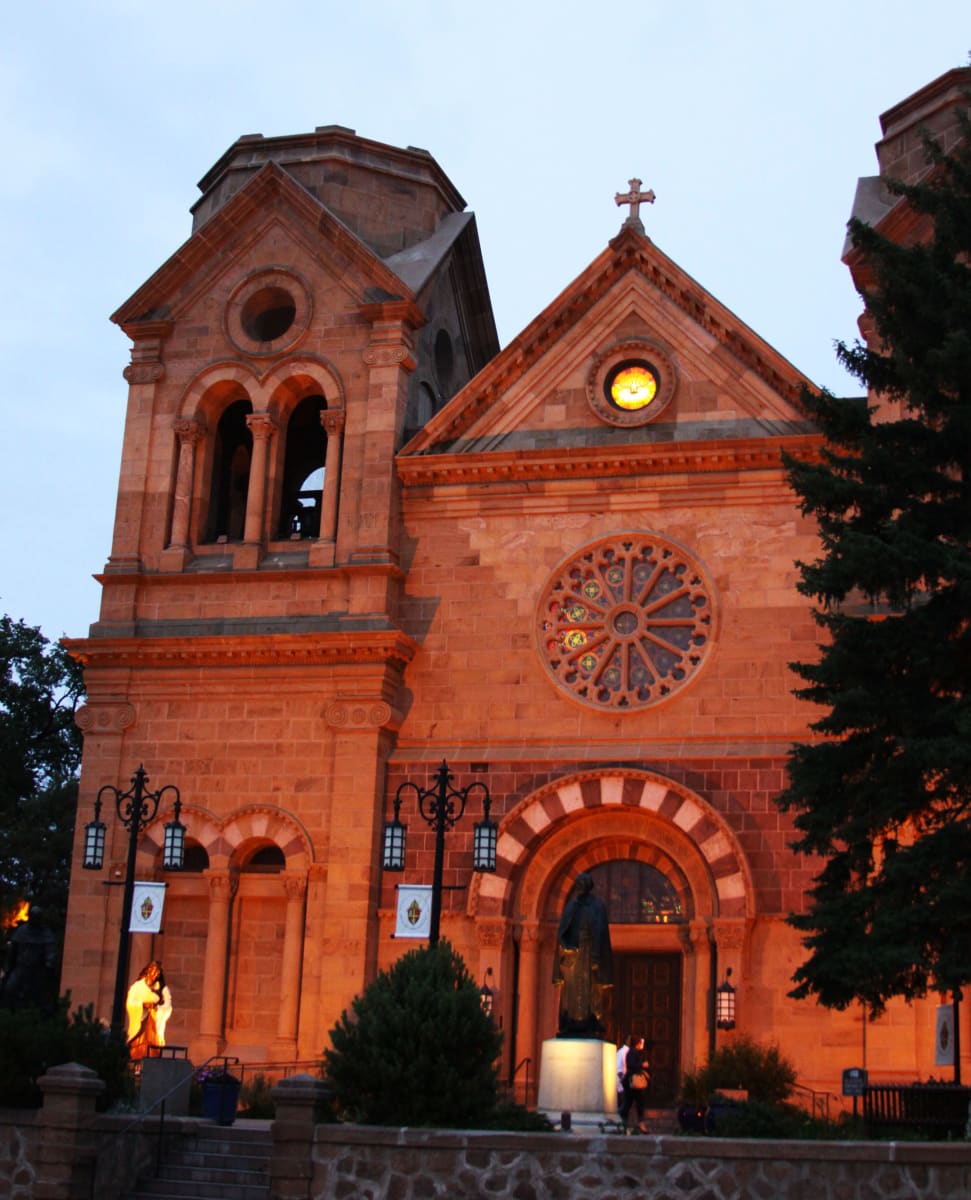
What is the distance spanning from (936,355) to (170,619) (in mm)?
16541

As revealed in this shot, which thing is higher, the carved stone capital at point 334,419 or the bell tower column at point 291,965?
the carved stone capital at point 334,419

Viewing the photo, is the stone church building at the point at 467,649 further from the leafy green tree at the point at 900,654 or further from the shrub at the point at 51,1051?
the shrub at the point at 51,1051

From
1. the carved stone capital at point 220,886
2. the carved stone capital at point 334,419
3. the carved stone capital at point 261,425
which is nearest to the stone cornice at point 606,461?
the carved stone capital at point 334,419

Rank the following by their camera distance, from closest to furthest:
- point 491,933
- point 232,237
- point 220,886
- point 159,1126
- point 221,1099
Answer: point 159,1126, point 221,1099, point 491,933, point 220,886, point 232,237

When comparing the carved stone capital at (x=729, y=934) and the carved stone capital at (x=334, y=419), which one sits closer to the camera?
the carved stone capital at (x=729, y=934)

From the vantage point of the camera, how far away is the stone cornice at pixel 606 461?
31.5 meters

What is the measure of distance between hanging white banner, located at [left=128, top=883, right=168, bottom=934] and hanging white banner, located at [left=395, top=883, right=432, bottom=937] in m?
3.90

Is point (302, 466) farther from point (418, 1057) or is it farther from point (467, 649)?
point (418, 1057)

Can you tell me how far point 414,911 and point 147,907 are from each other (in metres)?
4.42

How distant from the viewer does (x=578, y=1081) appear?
22078 millimetres

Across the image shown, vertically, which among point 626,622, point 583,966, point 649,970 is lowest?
point 583,966

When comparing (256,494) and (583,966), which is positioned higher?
(256,494)

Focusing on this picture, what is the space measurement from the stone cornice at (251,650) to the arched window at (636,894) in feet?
17.3

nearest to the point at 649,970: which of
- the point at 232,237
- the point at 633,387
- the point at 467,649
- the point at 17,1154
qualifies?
the point at 467,649
